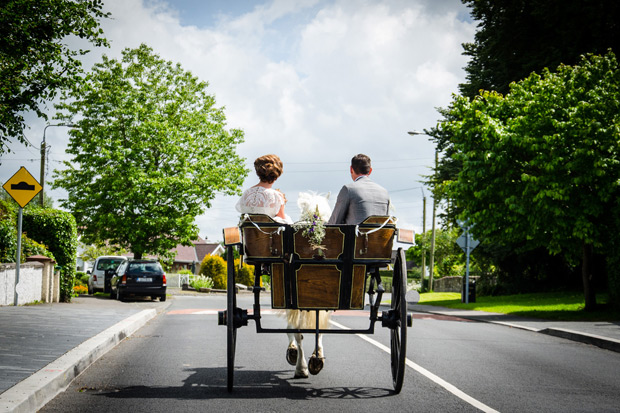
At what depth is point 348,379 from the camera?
275 inches

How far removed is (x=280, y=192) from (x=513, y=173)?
15.6 meters

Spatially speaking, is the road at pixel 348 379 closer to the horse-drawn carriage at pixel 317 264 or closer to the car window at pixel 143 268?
the horse-drawn carriage at pixel 317 264

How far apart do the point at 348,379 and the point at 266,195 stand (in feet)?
6.98

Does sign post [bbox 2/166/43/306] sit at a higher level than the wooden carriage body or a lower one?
higher

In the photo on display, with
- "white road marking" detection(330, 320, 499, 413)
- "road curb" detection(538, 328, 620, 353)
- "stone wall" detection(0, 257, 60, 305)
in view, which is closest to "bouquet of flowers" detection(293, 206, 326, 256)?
"white road marking" detection(330, 320, 499, 413)

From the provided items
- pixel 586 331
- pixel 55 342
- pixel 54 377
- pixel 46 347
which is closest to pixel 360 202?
pixel 54 377

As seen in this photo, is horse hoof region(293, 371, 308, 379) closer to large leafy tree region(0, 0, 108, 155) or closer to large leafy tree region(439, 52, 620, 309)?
large leafy tree region(0, 0, 108, 155)

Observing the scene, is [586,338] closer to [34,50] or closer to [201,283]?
[34,50]

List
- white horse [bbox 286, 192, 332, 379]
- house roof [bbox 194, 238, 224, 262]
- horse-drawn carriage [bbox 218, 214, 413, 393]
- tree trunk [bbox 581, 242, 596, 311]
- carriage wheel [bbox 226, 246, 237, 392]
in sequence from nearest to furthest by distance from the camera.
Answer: carriage wheel [bbox 226, 246, 237, 392] < horse-drawn carriage [bbox 218, 214, 413, 393] < white horse [bbox 286, 192, 332, 379] < tree trunk [bbox 581, 242, 596, 311] < house roof [bbox 194, 238, 224, 262]

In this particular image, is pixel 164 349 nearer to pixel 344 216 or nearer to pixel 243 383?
pixel 243 383

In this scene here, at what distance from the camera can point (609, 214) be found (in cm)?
1970

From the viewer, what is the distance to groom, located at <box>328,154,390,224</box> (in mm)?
6484

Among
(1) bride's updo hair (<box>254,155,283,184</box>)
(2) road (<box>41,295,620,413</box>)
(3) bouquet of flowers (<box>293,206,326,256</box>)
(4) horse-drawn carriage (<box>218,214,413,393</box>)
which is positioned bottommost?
(2) road (<box>41,295,620,413</box>)

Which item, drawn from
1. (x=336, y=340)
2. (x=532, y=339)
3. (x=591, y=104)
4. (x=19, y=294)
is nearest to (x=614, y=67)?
(x=591, y=104)
